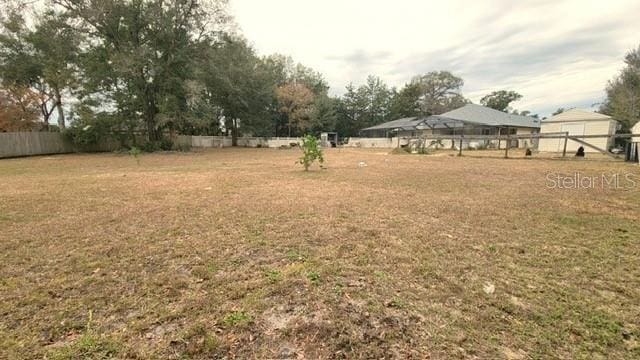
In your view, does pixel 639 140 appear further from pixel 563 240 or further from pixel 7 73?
pixel 7 73

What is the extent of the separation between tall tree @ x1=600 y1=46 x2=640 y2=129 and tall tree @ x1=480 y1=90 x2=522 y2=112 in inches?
668

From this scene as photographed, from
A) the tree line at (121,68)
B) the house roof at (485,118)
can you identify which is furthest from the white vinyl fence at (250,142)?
the house roof at (485,118)

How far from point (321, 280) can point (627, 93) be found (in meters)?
36.5

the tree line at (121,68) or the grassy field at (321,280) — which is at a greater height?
the tree line at (121,68)

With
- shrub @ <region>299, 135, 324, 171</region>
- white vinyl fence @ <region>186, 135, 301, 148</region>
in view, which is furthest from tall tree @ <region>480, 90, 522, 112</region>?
shrub @ <region>299, 135, 324, 171</region>

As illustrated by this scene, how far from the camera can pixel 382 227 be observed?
13.3ft

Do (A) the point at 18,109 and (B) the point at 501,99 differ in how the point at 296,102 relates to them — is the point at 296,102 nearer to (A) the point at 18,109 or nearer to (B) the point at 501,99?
(A) the point at 18,109

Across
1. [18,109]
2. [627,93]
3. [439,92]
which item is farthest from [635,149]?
Answer: [439,92]

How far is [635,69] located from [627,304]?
3763 centimetres

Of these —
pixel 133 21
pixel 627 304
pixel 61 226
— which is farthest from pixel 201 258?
pixel 133 21

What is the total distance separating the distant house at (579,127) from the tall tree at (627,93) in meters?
8.41

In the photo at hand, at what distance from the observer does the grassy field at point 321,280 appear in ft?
6.16

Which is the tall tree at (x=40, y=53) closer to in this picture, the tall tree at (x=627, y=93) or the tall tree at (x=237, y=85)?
the tall tree at (x=237, y=85)

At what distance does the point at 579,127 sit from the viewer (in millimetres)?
19969
